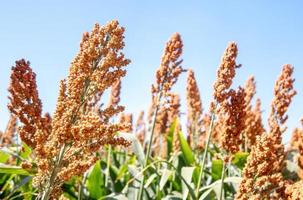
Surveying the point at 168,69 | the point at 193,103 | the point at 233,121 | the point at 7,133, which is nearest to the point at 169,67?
the point at 168,69

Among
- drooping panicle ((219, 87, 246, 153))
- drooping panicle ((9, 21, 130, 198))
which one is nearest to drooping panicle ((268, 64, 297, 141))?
drooping panicle ((219, 87, 246, 153))

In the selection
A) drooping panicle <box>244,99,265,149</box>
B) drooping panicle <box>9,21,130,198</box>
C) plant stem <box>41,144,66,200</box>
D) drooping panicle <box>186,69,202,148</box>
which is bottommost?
plant stem <box>41,144,66,200</box>

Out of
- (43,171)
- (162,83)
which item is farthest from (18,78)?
(162,83)

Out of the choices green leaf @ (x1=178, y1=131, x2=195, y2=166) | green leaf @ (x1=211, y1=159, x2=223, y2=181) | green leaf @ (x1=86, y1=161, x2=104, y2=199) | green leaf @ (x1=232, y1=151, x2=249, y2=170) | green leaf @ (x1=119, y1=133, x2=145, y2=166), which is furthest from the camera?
green leaf @ (x1=178, y1=131, x2=195, y2=166)

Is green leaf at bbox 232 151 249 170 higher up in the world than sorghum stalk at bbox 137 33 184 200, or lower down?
lower down

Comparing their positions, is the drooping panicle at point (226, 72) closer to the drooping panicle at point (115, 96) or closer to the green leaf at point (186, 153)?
the green leaf at point (186, 153)

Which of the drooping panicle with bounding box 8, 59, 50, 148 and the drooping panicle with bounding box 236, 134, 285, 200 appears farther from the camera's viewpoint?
the drooping panicle with bounding box 236, 134, 285, 200

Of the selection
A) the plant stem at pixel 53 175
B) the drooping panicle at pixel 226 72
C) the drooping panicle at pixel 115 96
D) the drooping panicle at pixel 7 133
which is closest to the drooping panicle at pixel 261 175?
the drooping panicle at pixel 226 72

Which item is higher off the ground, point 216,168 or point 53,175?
point 216,168

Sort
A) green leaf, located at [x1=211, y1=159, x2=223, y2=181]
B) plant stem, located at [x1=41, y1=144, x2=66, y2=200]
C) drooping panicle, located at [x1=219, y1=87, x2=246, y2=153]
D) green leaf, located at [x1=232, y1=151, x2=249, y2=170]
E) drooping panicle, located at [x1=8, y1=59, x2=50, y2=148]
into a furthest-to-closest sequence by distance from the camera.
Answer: green leaf, located at [x1=232, y1=151, x2=249, y2=170] < green leaf, located at [x1=211, y1=159, x2=223, y2=181] < drooping panicle, located at [x1=219, y1=87, x2=246, y2=153] < drooping panicle, located at [x1=8, y1=59, x2=50, y2=148] < plant stem, located at [x1=41, y1=144, x2=66, y2=200]

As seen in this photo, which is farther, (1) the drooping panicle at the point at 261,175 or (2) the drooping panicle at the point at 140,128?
(2) the drooping panicle at the point at 140,128

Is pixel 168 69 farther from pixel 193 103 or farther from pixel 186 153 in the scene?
pixel 193 103

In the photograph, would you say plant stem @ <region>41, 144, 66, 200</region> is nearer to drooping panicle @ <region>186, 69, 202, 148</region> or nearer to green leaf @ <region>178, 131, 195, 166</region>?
green leaf @ <region>178, 131, 195, 166</region>

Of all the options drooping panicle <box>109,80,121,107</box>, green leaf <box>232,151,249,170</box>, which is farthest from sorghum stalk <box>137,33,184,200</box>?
drooping panicle <box>109,80,121,107</box>
